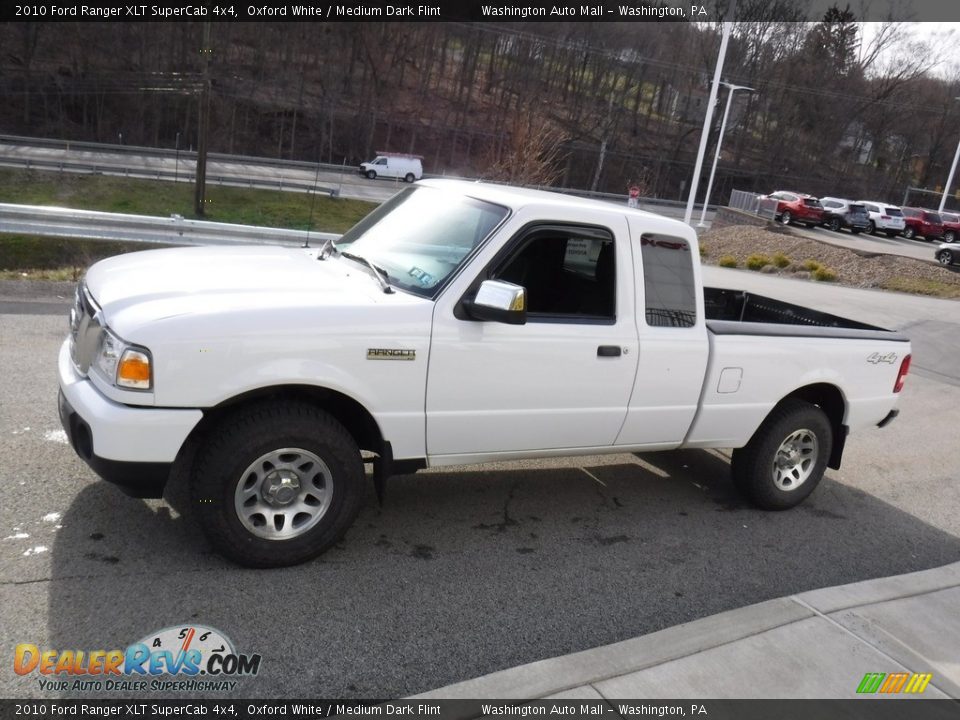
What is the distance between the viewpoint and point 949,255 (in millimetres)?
28906

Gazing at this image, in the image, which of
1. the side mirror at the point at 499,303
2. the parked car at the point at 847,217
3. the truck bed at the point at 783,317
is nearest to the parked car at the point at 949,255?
the parked car at the point at 847,217

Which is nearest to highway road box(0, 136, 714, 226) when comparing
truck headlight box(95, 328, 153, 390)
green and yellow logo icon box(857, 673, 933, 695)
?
truck headlight box(95, 328, 153, 390)

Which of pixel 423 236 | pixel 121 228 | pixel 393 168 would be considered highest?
pixel 423 236

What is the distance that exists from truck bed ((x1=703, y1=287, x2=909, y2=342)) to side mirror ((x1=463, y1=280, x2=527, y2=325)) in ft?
6.85

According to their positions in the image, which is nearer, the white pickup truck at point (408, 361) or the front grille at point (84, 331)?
the white pickup truck at point (408, 361)

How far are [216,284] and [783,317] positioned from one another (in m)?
4.71

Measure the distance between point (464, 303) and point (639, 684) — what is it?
6.41 feet

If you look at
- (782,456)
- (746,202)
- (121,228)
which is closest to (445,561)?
(782,456)

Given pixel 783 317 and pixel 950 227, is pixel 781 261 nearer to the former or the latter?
pixel 783 317

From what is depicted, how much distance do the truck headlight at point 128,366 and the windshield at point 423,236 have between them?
1.35 metres

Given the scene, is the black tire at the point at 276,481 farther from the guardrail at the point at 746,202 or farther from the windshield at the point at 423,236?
the guardrail at the point at 746,202

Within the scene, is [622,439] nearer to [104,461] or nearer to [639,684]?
[639,684]

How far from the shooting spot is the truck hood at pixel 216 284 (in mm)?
3676

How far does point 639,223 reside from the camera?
475cm
